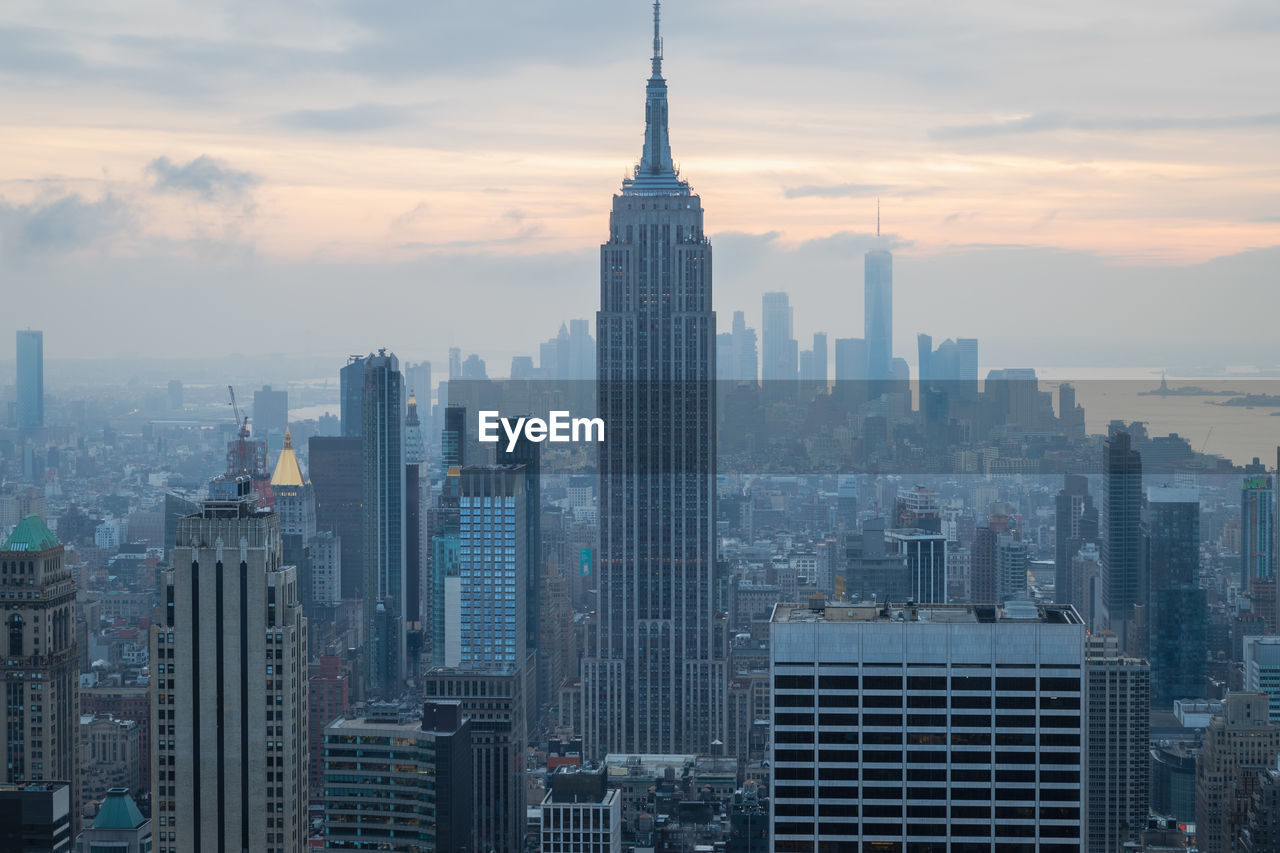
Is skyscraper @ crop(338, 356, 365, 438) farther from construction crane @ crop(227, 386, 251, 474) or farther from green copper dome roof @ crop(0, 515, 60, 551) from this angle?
green copper dome roof @ crop(0, 515, 60, 551)

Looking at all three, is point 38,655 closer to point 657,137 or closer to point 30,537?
point 30,537

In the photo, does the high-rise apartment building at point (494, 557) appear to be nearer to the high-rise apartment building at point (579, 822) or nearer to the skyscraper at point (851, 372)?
the high-rise apartment building at point (579, 822)

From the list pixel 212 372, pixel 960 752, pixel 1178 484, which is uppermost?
pixel 212 372

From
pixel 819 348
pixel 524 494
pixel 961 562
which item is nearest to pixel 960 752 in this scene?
pixel 819 348

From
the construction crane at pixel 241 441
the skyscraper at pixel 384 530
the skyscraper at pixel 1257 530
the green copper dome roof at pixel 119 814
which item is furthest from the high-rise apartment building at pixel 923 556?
the green copper dome roof at pixel 119 814

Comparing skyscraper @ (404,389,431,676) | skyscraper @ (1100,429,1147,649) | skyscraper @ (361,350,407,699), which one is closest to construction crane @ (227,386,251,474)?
skyscraper @ (361,350,407,699)

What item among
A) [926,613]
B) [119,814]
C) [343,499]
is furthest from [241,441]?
[343,499]

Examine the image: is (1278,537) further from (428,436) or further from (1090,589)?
(428,436)
